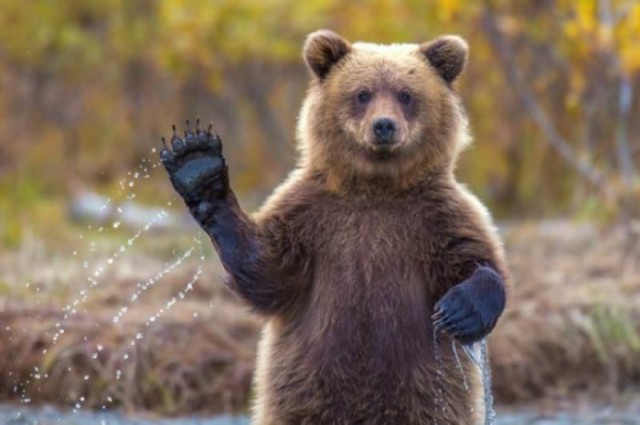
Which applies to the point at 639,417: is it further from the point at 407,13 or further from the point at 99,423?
the point at 407,13

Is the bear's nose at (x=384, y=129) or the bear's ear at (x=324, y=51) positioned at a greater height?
the bear's ear at (x=324, y=51)

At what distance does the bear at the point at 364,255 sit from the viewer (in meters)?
5.28

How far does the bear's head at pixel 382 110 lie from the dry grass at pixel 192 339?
2317 mm

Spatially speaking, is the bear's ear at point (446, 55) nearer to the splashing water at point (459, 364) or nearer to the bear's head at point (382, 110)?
the bear's head at point (382, 110)

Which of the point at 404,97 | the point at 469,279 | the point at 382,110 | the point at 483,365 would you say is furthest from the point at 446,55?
the point at 483,365

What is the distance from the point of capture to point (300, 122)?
575 centimetres

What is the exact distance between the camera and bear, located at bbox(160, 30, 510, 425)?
5.28 metres

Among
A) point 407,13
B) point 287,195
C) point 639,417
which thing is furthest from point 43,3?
point 287,195

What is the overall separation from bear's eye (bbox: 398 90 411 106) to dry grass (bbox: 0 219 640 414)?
2.54 metres

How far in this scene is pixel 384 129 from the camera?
17.3ft

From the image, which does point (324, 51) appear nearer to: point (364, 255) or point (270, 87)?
point (364, 255)

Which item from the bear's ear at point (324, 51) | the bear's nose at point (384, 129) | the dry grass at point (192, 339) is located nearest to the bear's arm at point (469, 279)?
the bear's nose at point (384, 129)

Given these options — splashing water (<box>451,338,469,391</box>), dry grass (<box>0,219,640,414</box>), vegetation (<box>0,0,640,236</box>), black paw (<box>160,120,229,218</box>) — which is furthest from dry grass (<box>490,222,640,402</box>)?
black paw (<box>160,120,229,218</box>)

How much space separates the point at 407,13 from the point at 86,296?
4592mm
